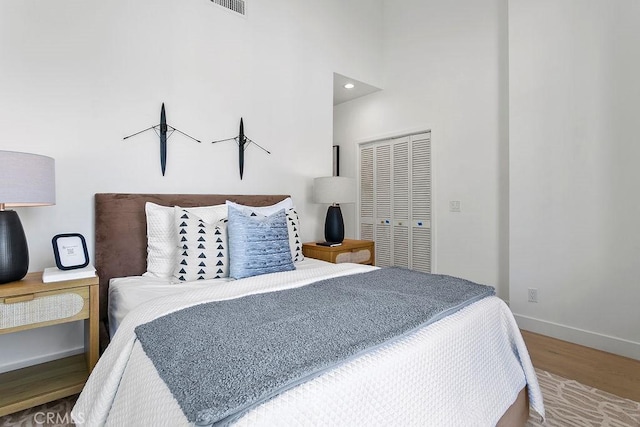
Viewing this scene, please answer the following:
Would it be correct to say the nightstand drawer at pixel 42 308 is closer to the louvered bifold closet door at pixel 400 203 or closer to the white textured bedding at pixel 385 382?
the white textured bedding at pixel 385 382

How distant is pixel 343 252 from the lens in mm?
3020

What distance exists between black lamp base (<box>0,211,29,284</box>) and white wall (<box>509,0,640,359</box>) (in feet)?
11.4

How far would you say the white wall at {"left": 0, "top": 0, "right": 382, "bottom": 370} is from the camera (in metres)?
1.95

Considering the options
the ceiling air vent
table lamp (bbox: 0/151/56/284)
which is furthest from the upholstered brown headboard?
the ceiling air vent

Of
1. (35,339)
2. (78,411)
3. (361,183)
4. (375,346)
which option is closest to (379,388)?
(375,346)

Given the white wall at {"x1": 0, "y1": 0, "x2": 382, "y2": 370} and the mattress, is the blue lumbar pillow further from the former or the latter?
the white wall at {"x1": 0, "y1": 0, "x2": 382, "y2": 370}

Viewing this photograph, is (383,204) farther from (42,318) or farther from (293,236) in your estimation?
(42,318)

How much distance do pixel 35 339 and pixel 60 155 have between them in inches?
44.5

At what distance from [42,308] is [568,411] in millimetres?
2726

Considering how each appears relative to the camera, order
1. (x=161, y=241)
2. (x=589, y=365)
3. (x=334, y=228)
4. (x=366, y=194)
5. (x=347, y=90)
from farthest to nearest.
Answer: (x=366, y=194)
(x=347, y=90)
(x=334, y=228)
(x=589, y=365)
(x=161, y=241)

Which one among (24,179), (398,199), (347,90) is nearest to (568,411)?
(398,199)

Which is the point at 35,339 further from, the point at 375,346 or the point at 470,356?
the point at 470,356

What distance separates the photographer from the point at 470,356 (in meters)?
1.25


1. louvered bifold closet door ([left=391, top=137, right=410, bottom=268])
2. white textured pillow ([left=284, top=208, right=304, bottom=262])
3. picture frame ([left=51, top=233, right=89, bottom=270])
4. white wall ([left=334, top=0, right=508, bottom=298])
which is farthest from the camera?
louvered bifold closet door ([left=391, top=137, right=410, bottom=268])
